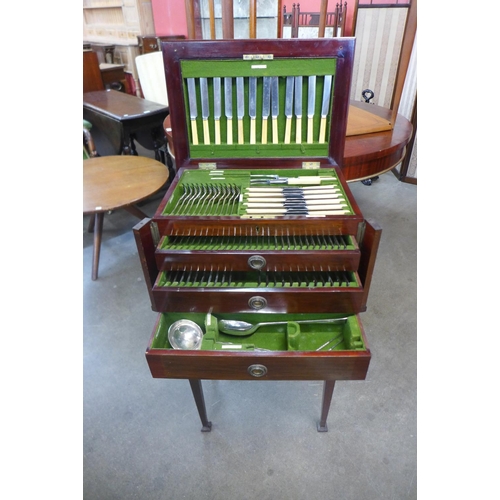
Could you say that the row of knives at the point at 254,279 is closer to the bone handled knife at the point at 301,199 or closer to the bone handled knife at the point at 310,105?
the bone handled knife at the point at 301,199

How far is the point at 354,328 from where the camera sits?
1.00 m

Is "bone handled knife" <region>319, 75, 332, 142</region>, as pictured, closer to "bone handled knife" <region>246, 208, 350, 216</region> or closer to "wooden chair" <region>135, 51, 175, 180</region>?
"bone handled knife" <region>246, 208, 350, 216</region>

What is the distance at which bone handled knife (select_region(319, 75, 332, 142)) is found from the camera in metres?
1.15

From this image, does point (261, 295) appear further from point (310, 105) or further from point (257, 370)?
point (310, 105)

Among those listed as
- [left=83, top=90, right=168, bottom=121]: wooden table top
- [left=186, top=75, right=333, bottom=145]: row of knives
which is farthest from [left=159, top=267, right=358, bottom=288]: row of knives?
[left=83, top=90, right=168, bottom=121]: wooden table top

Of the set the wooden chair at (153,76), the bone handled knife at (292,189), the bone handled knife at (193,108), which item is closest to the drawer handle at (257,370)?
the bone handled knife at (292,189)

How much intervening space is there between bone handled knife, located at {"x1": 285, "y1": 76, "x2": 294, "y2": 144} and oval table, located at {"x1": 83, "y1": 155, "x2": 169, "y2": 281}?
95 centimetres

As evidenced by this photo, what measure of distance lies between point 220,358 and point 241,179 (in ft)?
2.04

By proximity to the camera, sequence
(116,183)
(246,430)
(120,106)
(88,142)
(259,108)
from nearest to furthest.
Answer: (259,108) → (246,430) → (116,183) → (120,106) → (88,142)

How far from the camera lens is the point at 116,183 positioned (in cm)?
203

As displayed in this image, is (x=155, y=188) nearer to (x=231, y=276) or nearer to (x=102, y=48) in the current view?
(x=231, y=276)

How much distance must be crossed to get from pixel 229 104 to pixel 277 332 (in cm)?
80

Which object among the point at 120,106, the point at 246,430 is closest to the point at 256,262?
the point at 246,430

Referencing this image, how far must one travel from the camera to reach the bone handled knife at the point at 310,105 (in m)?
1.17
